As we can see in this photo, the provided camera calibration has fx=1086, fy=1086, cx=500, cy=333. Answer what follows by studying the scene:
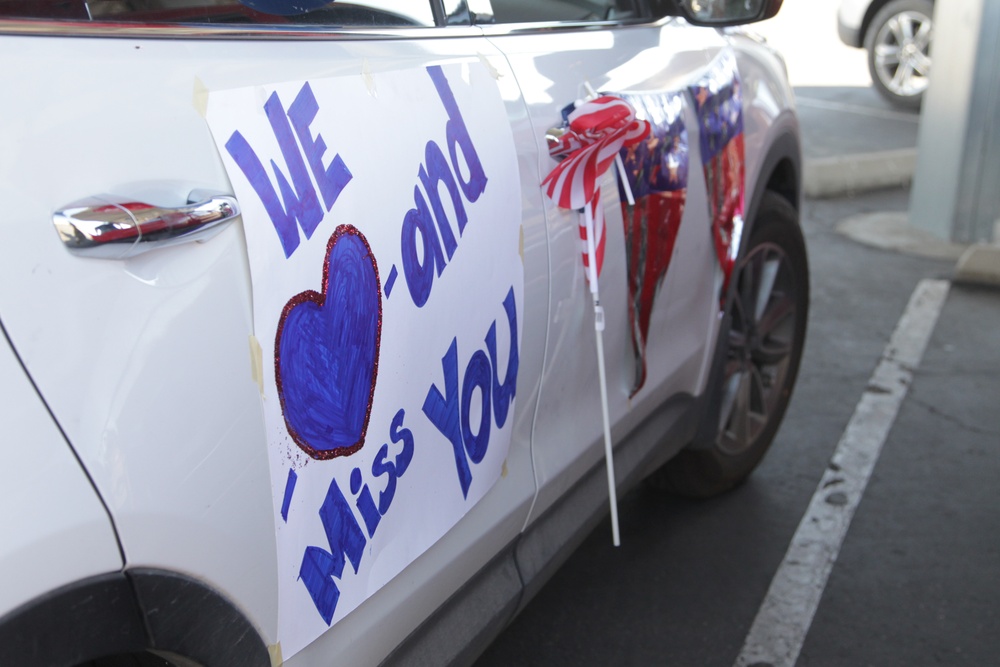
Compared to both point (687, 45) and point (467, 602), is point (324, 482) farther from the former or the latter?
point (687, 45)

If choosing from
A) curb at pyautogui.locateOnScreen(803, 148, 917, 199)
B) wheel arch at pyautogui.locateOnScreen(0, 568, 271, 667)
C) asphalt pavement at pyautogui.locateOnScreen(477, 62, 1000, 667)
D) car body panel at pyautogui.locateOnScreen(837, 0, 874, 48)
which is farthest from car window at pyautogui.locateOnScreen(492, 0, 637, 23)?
Result: car body panel at pyautogui.locateOnScreen(837, 0, 874, 48)

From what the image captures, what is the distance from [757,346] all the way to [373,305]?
204 centimetres

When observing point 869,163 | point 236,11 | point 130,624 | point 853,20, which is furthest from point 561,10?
point 853,20

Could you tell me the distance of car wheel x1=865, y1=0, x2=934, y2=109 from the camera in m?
9.01

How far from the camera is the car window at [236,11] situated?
121cm

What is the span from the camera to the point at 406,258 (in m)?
1.49

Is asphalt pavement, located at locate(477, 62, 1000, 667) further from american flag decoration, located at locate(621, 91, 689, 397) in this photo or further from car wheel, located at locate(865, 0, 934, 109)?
car wheel, located at locate(865, 0, 934, 109)

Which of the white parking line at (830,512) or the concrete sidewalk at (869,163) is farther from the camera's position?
the concrete sidewalk at (869,163)

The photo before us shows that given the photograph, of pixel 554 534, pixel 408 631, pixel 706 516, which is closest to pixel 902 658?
pixel 706 516

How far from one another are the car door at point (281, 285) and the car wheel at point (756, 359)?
141 centimetres

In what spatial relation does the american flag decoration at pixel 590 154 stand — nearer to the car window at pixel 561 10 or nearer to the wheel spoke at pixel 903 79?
the car window at pixel 561 10

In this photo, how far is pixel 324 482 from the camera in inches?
54.0

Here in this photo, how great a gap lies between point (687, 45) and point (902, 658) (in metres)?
1.58

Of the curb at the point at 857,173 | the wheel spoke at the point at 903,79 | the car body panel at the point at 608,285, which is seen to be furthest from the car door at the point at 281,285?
the wheel spoke at the point at 903,79
